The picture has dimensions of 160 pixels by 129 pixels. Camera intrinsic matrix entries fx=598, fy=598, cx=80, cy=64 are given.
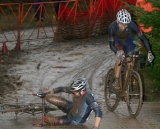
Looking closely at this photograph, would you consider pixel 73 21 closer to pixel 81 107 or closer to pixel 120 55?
pixel 120 55

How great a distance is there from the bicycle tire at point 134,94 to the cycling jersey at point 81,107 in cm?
→ 103

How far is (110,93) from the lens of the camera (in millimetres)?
10445

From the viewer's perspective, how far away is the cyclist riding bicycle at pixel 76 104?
27.6ft

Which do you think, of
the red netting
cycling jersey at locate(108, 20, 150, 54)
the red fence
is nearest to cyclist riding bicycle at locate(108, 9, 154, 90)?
cycling jersey at locate(108, 20, 150, 54)

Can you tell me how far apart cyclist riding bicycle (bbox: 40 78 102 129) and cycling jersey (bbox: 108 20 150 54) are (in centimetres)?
127

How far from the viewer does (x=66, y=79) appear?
1398 centimetres

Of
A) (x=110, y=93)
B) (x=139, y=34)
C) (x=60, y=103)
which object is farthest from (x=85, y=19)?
(x=60, y=103)

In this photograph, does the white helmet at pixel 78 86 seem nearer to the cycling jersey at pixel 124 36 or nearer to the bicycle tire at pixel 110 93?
the cycling jersey at pixel 124 36

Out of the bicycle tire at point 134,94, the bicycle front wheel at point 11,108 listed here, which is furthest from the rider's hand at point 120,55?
the bicycle front wheel at point 11,108

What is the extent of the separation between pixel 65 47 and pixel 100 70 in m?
3.29

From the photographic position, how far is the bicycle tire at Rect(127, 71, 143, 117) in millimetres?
9438

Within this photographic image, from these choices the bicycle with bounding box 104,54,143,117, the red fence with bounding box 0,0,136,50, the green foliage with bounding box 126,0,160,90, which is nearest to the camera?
the bicycle with bounding box 104,54,143,117

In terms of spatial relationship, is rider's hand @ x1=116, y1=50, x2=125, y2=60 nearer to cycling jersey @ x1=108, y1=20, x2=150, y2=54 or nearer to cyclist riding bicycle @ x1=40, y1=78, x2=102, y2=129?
cycling jersey @ x1=108, y1=20, x2=150, y2=54

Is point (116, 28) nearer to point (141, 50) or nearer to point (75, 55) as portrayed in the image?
point (141, 50)
